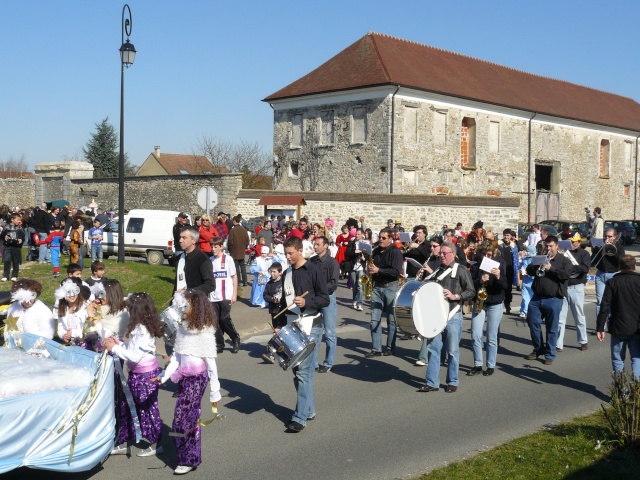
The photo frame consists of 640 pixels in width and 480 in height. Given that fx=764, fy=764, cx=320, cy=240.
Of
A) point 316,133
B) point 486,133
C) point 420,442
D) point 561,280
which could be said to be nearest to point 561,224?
point 486,133

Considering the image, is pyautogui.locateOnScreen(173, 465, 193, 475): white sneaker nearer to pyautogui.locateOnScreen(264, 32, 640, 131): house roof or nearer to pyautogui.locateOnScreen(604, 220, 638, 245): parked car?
pyautogui.locateOnScreen(264, 32, 640, 131): house roof

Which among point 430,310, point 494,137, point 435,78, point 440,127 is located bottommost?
point 430,310

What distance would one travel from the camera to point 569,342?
1367 centimetres

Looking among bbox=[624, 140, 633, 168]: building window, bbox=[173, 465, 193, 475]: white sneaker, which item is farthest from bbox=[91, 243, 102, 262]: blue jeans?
bbox=[624, 140, 633, 168]: building window

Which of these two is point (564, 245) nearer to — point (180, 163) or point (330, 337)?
point (330, 337)

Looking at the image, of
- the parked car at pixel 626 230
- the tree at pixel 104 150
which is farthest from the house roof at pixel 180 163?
the parked car at pixel 626 230

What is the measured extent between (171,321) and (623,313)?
5.38 meters

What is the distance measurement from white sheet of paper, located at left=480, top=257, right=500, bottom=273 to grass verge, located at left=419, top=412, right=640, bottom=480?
3117 millimetres

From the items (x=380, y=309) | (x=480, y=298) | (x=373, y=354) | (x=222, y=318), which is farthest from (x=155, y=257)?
(x=480, y=298)

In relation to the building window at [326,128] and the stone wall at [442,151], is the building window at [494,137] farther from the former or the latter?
the building window at [326,128]

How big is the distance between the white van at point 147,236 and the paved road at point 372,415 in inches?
553

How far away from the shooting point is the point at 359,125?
41688mm

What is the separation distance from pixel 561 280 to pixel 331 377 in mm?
3727

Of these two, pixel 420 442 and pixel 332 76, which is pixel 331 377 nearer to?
pixel 420 442
